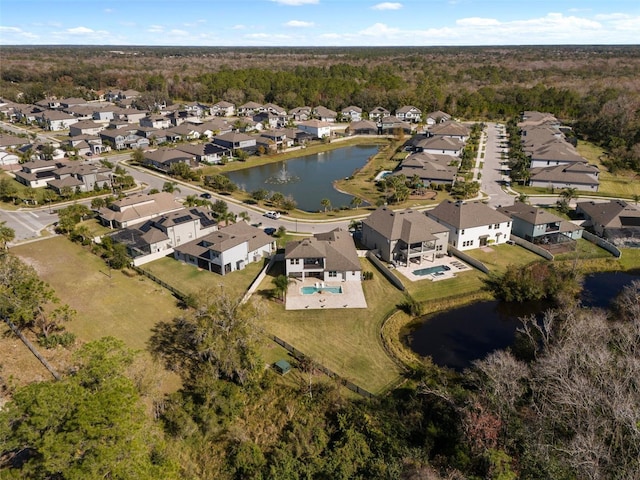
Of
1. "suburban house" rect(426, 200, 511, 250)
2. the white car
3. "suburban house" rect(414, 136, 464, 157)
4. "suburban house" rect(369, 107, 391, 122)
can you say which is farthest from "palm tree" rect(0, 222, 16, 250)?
"suburban house" rect(369, 107, 391, 122)

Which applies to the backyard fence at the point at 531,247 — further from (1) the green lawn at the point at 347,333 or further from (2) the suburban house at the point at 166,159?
(2) the suburban house at the point at 166,159

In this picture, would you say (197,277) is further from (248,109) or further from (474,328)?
(248,109)

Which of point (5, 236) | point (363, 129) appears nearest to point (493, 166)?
point (363, 129)

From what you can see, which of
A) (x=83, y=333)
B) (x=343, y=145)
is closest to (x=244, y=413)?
(x=83, y=333)

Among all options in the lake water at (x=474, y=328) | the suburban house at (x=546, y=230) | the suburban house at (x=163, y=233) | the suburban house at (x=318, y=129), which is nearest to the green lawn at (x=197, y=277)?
the suburban house at (x=163, y=233)

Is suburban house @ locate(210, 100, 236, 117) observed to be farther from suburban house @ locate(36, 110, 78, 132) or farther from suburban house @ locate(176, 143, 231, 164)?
suburban house @ locate(176, 143, 231, 164)

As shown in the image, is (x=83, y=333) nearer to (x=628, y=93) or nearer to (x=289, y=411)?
(x=289, y=411)
